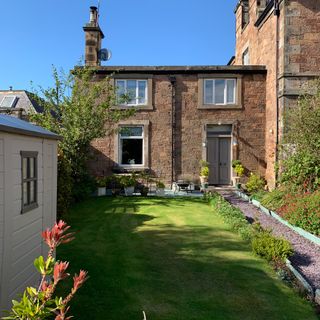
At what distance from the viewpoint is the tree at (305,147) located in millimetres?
11477

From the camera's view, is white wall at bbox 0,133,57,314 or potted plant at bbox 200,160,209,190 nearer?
white wall at bbox 0,133,57,314

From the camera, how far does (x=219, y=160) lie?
17.8m

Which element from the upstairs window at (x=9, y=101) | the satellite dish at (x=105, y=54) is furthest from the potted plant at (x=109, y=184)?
the upstairs window at (x=9, y=101)

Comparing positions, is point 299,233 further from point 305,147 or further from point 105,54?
point 105,54

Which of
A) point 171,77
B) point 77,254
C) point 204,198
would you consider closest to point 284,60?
point 171,77

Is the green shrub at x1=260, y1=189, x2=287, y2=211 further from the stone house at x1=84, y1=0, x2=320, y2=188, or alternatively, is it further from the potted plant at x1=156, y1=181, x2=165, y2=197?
the potted plant at x1=156, y1=181, x2=165, y2=197

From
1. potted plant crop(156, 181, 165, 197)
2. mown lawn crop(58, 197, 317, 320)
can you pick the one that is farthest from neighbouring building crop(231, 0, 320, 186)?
mown lawn crop(58, 197, 317, 320)

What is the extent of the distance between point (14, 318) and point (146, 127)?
15266mm

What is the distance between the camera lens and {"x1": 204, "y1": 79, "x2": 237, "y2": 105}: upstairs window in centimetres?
1727

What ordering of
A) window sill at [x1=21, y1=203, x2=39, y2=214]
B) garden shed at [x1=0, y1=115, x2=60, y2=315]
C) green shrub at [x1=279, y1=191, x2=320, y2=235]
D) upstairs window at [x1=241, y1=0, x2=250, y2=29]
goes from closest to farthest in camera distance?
garden shed at [x1=0, y1=115, x2=60, y2=315] < window sill at [x1=21, y1=203, x2=39, y2=214] < green shrub at [x1=279, y1=191, x2=320, y2=235] < upstairs window at [x1=241, y1=0, x2=250, y2=29]

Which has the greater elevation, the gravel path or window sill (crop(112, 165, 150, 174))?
window sill (crop(112, 165, 150, 174))

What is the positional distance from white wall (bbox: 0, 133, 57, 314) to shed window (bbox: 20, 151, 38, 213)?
10cm

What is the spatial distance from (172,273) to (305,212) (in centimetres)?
535

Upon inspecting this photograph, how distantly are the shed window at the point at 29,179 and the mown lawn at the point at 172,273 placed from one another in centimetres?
167
